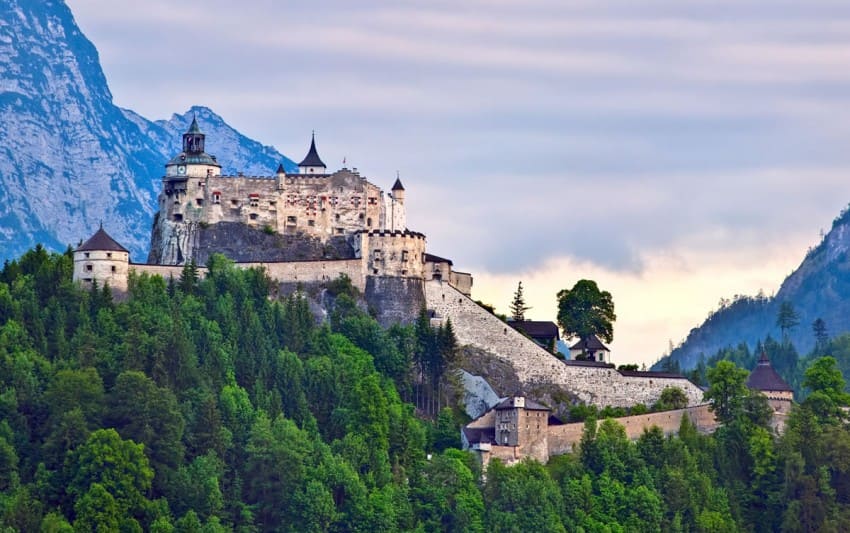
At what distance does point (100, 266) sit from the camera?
4815 inches

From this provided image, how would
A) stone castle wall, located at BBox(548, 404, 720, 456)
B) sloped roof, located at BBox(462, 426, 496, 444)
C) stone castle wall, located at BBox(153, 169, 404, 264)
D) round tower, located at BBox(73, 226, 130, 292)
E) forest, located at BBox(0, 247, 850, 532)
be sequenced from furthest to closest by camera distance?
stone castle wall, located at BBox(153, 169, 404, 264)
round tower, located at BBox(73, 226, 130, 292)
stone castle wall, located at BBox(548, 404, 720, 456)
sloped roof, located at BBox(462, 426, 496, 444)
forest, located at BBox(0, 247, 850, 532)

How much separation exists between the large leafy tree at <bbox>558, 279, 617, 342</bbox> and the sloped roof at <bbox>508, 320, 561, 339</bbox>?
63 centimetres

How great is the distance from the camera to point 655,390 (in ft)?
417

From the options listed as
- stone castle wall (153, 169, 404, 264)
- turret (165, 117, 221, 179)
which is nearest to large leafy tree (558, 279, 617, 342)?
stone castle wall (153, 169, 404, 264)

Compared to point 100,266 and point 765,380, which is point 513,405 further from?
point 100,266

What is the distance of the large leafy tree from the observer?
5231 inches

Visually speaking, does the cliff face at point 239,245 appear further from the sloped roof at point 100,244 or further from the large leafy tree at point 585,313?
the large leafy tree at point 585,313

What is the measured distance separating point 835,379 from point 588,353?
13828mm

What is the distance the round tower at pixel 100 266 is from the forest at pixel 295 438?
64cm

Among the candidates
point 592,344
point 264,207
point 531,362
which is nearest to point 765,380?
point 592,344

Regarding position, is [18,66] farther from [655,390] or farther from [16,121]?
[655,390]

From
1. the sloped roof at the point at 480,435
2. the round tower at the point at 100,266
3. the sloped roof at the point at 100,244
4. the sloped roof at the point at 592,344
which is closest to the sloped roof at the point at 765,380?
the sloped roof at the point at 592,344

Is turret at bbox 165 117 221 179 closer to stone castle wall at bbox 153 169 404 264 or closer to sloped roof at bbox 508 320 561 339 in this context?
stone castle wall at bbox 153 169 404 264

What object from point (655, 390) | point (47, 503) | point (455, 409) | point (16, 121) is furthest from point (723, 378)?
point (16, 121)
